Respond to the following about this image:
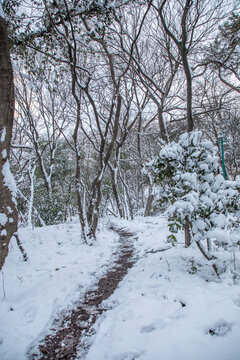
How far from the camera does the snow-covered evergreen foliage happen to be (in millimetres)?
2500

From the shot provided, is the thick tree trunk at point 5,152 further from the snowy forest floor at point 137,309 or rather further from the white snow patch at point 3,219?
the snowy forest floor at point 137,309

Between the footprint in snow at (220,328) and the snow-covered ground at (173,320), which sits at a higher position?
the footprint in snow at (220,328)

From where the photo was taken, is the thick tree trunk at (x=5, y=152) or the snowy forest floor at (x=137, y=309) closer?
the snowy forest floor at (x=137, y=309)

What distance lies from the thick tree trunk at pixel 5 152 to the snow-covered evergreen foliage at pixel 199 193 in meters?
2.12

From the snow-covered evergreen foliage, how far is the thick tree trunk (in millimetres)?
2117

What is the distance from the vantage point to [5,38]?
2389 mm

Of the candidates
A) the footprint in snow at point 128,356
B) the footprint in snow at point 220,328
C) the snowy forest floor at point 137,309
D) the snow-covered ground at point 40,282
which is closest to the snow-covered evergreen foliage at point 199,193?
the snowy forest floor at point 137,309

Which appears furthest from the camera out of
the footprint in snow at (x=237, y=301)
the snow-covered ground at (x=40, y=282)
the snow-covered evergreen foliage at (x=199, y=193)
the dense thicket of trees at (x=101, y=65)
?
the dense thicket of trees at (x=101, y=65)

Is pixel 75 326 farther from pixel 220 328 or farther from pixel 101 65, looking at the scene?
pixel 101 65

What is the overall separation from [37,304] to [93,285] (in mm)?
1050

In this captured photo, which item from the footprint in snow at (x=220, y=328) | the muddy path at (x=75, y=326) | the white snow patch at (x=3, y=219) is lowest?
the muddy path at (x=75, y=326)

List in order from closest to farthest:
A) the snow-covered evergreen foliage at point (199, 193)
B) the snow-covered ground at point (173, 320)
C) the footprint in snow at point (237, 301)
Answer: the snow-covered ground at point (173, 320)
the footprint in snow at point (237, 301)
the snow-covered evergreen foliage at point (199, 193)

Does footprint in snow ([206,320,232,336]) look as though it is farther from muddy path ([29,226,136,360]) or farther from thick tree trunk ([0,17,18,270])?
thick tree trunk ([0,17,18,270])

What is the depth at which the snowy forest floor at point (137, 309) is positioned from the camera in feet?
5.18
